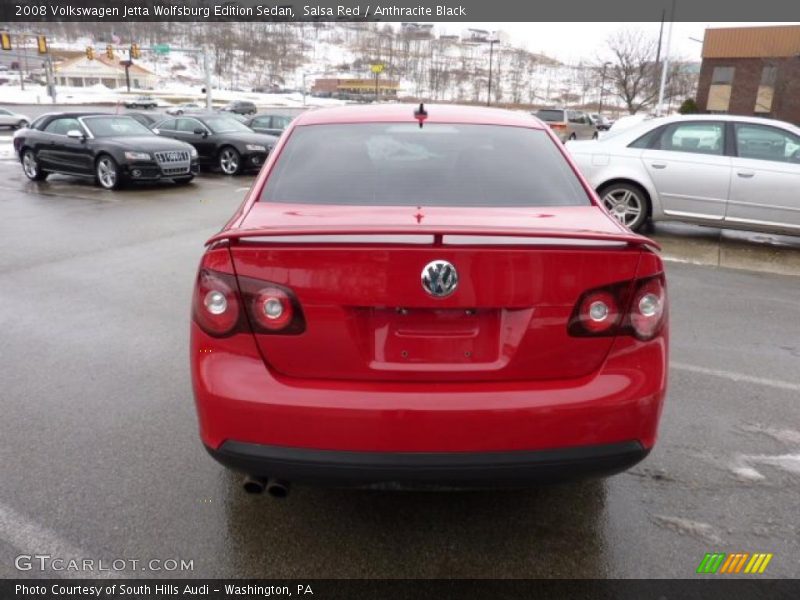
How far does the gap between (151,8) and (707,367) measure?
124 meters

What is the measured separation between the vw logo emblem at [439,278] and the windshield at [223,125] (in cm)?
1571

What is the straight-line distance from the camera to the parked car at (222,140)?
15.7 m

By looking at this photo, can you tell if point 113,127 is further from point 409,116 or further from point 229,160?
point 409,116

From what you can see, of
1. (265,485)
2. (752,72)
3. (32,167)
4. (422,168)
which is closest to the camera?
(265,485)

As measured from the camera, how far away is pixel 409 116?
341 centimetres

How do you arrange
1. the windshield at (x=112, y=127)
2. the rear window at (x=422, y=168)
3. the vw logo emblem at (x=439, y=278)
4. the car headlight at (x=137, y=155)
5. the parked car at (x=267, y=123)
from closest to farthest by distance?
the vw logo emblem at (x=439, y=278)
the rear window at (x=422, y=168)
the car headlight at (x=137, y=155)
the windshield at (x=112, y=127)
the parked car at (x=267, y=123)

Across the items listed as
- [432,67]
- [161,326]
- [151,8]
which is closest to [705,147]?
[161,326]

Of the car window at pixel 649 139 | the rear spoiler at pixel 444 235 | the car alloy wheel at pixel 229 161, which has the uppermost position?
the car window at pixel 649 139

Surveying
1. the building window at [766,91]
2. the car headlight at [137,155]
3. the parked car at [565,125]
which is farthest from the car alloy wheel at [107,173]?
the building window at [766,91]

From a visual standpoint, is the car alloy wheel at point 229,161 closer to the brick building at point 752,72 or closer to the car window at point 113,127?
the car window at point 113,127

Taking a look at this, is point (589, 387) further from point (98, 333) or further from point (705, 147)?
point (705, 147)

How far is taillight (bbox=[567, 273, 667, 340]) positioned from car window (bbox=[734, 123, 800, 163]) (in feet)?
22.8

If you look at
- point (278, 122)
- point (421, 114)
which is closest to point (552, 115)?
point (278, 122)

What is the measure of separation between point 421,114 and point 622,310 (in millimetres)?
1681
